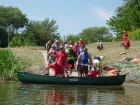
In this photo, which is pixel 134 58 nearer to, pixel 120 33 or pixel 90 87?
pixel 90 87

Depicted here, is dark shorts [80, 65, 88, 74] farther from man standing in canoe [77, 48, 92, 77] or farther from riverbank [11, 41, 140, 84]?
riverbank [11, 41, 140, 84]

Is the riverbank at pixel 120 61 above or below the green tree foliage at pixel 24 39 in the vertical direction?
below

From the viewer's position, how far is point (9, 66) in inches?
938

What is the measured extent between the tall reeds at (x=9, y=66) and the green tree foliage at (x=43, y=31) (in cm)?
5333

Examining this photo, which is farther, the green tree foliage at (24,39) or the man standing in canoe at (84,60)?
the green tree foliage at (24,39)

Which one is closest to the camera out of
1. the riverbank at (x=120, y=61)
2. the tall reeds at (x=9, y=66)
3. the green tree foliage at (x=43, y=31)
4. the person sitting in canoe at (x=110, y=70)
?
the tall reeds at (x=9, y=66)

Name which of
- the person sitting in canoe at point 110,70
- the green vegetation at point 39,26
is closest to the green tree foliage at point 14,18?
the green vegetation at point 39,26

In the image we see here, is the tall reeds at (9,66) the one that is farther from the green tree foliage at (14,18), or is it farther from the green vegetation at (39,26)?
the green tree foliage at (14,18)

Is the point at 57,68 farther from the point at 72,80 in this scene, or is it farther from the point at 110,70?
the point at 110,70

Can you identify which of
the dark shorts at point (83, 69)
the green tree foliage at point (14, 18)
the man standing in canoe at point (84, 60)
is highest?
the green tree foliage at point (14, 18)

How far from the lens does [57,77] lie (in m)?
21.3

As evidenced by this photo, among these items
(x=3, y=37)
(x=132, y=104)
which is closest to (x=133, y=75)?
(x=132, y=104)

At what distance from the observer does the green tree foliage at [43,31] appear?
78.2m

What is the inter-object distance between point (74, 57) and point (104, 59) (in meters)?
9.17
